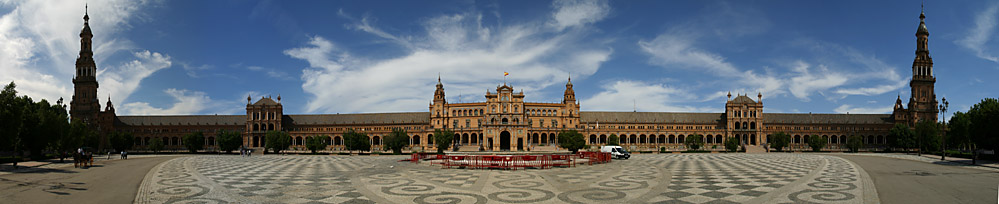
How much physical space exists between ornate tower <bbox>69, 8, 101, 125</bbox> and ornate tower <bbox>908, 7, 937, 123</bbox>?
16305 centimetres

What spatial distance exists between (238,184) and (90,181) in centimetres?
848

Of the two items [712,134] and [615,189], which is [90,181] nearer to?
[615,189]

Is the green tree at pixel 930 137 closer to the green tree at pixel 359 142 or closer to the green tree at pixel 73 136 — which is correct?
the green tree at pixel 359 142

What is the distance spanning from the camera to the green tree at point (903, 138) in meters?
89.6

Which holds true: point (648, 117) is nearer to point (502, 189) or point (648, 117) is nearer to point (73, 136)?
point (73, 136)

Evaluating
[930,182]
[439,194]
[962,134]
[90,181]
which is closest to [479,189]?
[439,194]

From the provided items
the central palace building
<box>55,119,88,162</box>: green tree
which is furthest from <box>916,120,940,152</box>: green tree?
<box>55,119,88,162</box>: green tree

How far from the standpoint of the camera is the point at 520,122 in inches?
4109

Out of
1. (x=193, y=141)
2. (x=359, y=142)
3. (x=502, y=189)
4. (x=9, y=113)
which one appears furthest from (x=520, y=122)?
(x=502, y=189)

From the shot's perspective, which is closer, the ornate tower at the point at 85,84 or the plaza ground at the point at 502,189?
A: the plaza ground at the point at 502,189

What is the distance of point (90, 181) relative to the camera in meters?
25.2

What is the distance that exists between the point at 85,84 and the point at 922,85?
167 meters

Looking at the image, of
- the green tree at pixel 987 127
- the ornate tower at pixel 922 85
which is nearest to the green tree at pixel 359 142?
the green tree at pixel 987 127

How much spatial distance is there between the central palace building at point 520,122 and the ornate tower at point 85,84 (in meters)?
0.16
